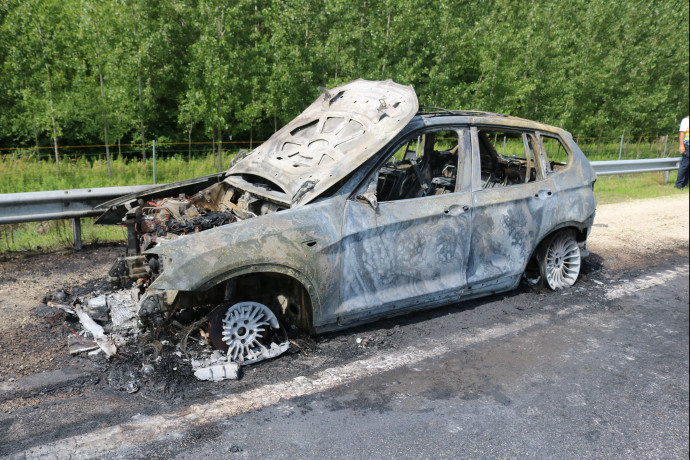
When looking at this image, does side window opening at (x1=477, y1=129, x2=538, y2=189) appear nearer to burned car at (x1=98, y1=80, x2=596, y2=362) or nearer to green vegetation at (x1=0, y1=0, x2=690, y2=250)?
burned car at (x1=98, y1=80, x2=596, y2=362)

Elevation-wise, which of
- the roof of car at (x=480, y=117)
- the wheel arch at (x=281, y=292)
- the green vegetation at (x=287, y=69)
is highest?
the green vegetation at (x=287, y=69)

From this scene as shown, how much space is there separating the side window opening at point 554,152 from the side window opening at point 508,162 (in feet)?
0.61

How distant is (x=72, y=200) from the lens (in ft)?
22.6

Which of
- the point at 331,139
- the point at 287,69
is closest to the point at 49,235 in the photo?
the point at 331,139

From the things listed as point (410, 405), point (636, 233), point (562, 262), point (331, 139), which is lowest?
point (410, 405)

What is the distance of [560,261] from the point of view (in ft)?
21.0

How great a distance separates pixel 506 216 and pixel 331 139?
75.3 inches

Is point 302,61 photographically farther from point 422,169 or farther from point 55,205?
point 422,169

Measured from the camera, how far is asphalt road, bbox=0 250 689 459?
338cm

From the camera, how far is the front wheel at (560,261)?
627 centimetres

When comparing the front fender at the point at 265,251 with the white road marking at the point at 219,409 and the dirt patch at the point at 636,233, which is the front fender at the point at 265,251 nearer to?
the white road marking at the point at 219,409

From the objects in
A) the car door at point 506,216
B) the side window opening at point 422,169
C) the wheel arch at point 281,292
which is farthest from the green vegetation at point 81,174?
the car door at point 506,216

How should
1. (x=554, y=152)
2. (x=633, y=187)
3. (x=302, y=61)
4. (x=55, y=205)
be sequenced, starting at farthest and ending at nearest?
(x=302, y=61), (x=633, y=187), (x=55, y=205), (x=554, y=152)

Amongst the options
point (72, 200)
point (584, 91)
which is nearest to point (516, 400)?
point (72, 200)
